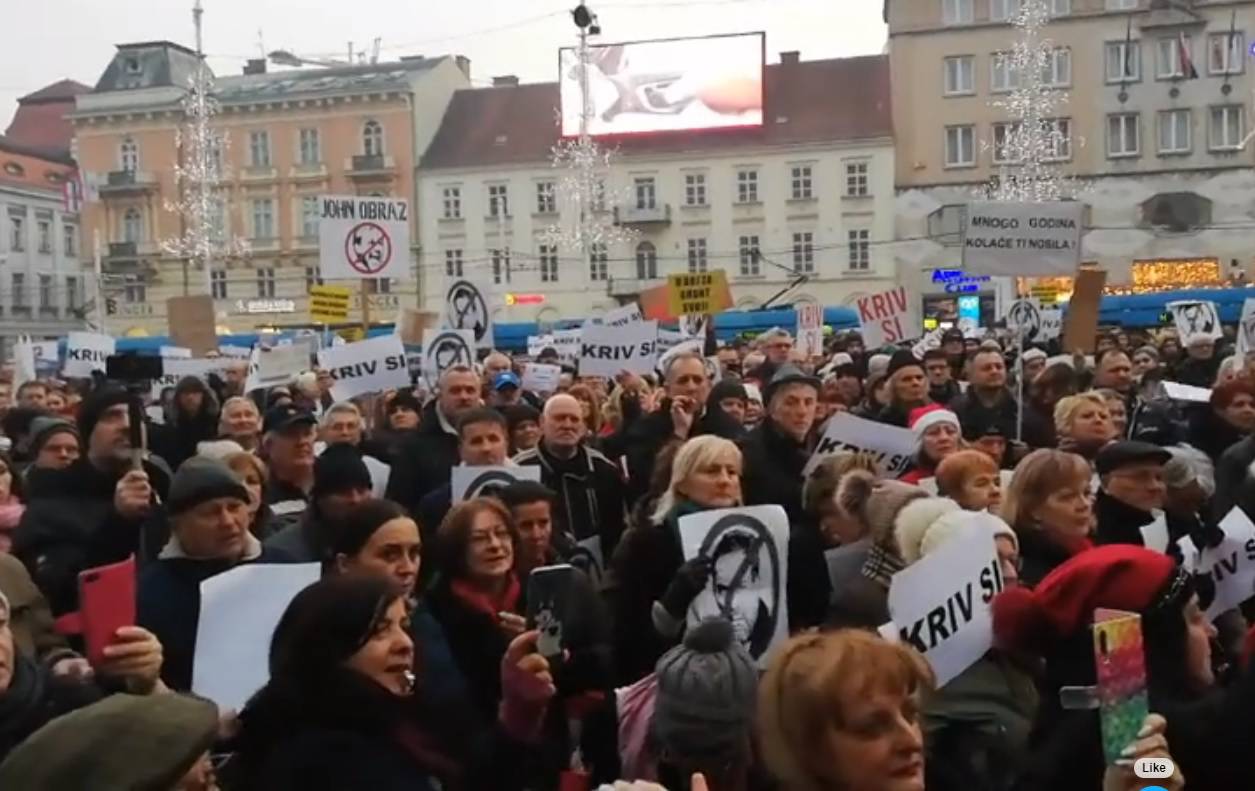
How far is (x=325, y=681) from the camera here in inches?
119

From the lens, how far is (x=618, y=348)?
12.2 meters

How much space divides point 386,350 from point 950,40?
4875 cm

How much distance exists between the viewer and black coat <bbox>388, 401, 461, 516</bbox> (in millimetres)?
7836

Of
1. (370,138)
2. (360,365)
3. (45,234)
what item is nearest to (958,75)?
(370,138)

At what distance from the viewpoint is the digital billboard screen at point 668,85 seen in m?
57.2

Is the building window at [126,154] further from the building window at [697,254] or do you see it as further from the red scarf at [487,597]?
the red scarf at [487,597]

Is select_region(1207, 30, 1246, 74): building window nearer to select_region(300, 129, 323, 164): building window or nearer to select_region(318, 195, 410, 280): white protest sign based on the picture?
select_region(300, 129, 323, 164): building window

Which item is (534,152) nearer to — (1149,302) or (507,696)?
(1149,302)

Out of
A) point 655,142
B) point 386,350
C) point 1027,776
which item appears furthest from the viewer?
point 655,142

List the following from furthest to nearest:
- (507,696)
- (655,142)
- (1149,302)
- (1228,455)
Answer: (655,142) → (1149,302) → (1228,455) → (507,696)

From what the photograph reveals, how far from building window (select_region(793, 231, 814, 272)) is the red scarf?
53.9 m

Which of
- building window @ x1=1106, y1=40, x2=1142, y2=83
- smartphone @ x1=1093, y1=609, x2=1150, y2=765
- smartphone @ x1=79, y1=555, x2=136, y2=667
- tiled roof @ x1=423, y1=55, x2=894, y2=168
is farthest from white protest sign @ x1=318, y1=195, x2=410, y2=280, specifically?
building window @ x1=1106, y1=40, x2=1142, y2=83

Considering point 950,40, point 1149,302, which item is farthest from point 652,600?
point 950,40

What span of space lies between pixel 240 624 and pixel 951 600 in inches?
79.5
